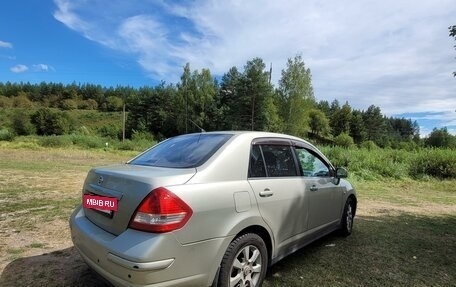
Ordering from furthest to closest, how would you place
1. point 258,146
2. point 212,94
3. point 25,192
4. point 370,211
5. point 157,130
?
1. point 157,130
2. point 212,94
3. point 25,192
4. point 370,211
5. point 258,146

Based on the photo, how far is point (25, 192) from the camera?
8.66m

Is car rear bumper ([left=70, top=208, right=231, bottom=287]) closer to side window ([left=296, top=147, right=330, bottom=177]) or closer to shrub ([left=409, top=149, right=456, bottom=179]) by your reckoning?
side window ([left=296, top=147, right=330, bottom=177])

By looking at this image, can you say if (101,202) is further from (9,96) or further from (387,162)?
(9,96)

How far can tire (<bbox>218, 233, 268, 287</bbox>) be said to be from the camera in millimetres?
2921

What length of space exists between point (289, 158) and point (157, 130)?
227ft

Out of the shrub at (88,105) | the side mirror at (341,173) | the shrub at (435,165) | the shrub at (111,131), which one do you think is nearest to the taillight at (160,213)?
the side mirror at (341,173)

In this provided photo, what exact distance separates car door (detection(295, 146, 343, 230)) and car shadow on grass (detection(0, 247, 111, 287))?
2.45 meters

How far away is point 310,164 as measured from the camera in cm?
459

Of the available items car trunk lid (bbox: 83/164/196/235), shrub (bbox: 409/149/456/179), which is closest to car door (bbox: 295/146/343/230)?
car trunk lid (bbox: 83/164/196/235)

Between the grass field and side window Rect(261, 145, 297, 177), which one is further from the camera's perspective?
the grass field

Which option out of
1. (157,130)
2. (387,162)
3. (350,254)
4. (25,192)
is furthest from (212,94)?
(350,254)

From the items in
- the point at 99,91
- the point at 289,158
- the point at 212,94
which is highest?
the point at 99,91

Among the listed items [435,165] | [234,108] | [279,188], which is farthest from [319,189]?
[234,108]

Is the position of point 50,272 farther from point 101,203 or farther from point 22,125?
point 22,125
